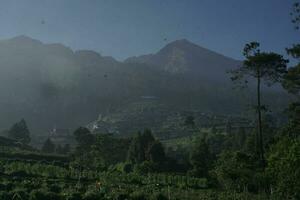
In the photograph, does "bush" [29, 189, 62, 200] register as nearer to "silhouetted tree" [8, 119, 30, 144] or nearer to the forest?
the forest

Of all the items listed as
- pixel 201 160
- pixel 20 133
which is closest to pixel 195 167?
pixel 201 160

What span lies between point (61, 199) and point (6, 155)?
139 feet

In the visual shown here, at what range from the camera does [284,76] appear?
3928cm

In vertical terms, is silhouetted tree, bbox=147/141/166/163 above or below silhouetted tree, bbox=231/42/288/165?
below

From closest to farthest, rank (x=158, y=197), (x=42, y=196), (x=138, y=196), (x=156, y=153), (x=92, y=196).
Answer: (x=42, y=196) → (x=92, y=196) → (x=138, y=196) → (x=158, y=197) → (x=156, y=153)

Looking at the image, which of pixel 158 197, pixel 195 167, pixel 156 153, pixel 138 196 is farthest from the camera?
pixel 156 153

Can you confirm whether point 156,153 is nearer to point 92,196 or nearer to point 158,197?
point 158,197

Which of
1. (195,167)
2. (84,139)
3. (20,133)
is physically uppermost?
(20,133)

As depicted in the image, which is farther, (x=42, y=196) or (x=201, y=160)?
(x=201, y=160)

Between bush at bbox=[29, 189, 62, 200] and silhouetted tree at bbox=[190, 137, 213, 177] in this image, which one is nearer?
bush at bbox=[29, 189, 62, 200]

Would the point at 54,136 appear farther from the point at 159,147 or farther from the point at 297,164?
the point at 297,164

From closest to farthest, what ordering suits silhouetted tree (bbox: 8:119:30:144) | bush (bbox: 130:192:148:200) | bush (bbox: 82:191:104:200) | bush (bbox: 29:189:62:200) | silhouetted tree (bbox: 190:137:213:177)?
bush (bbox: 29:189:62:200), bush (bbox: 82:191:104:200), bush (bbox: 130:192:148:200), silhouetted tree (bbox: 190:137:213:177), silhouetted tree (bbox: 8:119:30:144)

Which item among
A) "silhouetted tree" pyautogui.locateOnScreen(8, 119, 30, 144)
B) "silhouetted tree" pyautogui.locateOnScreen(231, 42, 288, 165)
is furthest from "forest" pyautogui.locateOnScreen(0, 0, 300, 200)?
"silhouetted tree" pyautogui.locateOnScreen(8, 119, 30, 144)

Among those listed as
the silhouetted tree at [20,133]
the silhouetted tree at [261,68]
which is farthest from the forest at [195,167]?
the silhouetted tree at [20,133]
